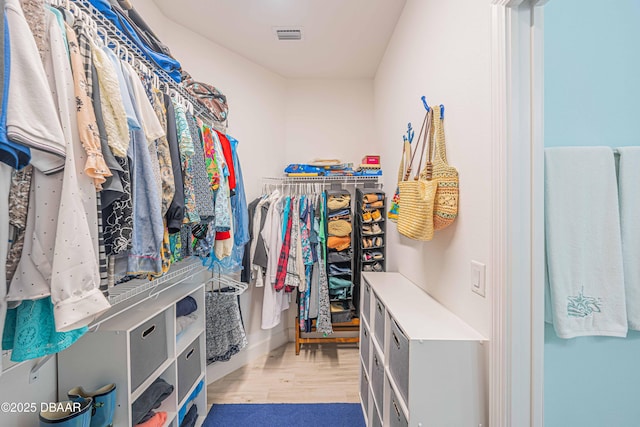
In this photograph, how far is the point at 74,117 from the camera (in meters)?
0.64

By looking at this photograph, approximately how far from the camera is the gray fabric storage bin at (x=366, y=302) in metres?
1.64

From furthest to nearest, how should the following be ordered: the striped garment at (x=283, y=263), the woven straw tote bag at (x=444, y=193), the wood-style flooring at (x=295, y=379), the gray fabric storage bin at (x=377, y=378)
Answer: the striped garment at (x=283, y=263) → the wood-style flooring at (x=295, y=379) → the gray fabric storage bin at (x=377, y=378) → the woven straw tote bag at (x=444, y=193)

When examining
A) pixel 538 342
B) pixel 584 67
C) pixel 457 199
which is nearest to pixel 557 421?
pixel 538 342

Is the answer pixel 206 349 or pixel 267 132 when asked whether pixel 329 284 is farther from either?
pixel 267 132

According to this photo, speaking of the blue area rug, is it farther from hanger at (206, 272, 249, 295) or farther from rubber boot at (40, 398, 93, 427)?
rubber boot at (40, 398, 93, 427)

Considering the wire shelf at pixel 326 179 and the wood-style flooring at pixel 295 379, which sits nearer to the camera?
the wood-style flooring at pixel 295 379

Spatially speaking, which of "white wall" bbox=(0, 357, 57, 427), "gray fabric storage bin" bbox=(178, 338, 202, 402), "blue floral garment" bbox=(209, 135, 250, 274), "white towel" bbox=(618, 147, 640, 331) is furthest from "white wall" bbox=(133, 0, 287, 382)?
"white towel" bbox=(618, 147, 640, 331)

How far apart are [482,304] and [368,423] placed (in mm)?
1095

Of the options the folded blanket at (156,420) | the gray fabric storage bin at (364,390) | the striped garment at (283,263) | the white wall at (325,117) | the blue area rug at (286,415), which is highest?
the white wall at (325,117)

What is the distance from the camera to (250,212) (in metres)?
2.27

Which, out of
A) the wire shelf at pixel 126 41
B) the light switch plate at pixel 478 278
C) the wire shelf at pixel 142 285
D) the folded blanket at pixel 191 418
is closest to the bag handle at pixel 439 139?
the light switch plate at pixel 478 278

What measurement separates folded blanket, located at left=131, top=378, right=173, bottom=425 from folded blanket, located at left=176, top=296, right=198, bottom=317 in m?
0.35

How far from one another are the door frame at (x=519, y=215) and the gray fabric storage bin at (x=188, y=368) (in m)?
1.46

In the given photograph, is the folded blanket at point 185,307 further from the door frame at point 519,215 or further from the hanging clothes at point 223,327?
the door frame at point 519,215
